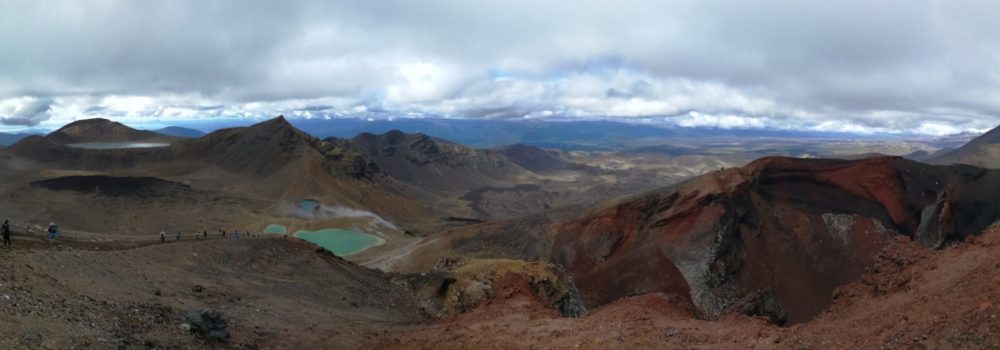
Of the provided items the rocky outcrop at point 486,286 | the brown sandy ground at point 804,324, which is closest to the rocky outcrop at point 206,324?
the brown sandy ground at point 804,324

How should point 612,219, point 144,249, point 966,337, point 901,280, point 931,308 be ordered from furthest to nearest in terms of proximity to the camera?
point 612,219
point 144,249
point 901,280
point 931,308
point 966,337

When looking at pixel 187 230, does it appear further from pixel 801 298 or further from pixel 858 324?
pixel 858 324

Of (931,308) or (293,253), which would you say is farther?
(293,253)

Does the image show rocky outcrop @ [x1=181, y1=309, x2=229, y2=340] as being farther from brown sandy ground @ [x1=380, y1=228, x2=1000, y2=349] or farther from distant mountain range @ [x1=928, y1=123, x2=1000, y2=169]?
distant mountain range @ [x1=928, y1=123, x2=1000, y2=169]

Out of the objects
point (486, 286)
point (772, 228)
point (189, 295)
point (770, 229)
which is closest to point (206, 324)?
point (189, 295)

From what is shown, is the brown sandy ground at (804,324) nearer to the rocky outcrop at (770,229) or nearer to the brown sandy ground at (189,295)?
the brown sandy ground at (189,295)

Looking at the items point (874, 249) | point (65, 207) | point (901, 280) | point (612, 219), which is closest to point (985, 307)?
point (901, 280)

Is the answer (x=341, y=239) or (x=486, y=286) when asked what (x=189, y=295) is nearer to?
(x=486, y=286)
